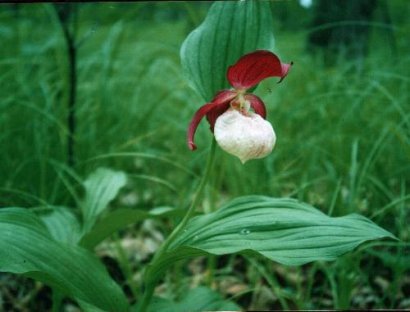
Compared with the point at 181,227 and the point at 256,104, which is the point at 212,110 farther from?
the point at 181,227

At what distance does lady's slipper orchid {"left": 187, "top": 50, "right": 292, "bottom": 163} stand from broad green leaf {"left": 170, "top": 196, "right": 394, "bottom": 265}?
17cm

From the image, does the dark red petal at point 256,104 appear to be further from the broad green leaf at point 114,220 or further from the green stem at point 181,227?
the broad green leaf at point 114,220

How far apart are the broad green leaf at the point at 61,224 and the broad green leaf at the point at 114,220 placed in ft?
0.25

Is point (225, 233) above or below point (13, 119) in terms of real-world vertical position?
below

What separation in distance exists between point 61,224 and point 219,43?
1.91 ft

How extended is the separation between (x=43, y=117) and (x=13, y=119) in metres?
0.10

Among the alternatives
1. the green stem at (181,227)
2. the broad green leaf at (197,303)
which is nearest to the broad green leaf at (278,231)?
the green stem at (181,227)

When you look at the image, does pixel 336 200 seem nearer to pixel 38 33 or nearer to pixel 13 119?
pixel 13 119

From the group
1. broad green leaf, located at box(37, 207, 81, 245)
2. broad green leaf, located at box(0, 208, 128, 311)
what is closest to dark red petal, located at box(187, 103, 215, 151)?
broad green leaf, located at box(0, 208, 128, 311)

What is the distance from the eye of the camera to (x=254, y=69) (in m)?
0.93

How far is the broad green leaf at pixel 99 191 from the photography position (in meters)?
1.28

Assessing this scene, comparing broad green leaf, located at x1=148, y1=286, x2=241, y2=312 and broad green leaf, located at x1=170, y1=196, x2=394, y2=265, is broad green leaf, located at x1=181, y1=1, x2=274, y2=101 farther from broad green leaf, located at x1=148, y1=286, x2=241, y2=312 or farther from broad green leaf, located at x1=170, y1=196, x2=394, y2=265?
broad green leaf, located at x1=148, y1=286, x2=241, y2=312

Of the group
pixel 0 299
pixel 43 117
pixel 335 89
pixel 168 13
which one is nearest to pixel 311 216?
pixel 0 299

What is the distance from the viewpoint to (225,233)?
1.00m
